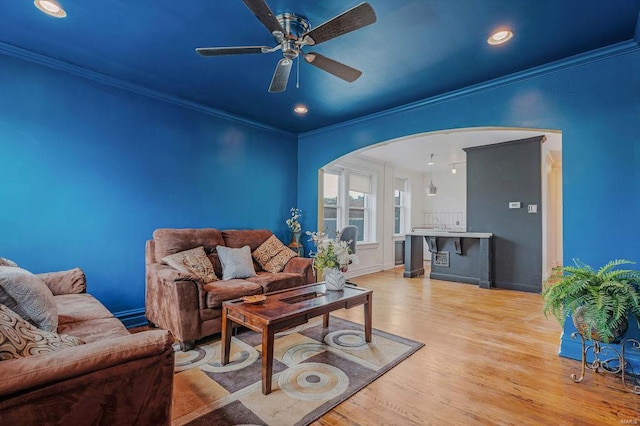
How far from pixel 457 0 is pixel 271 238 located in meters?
3.28

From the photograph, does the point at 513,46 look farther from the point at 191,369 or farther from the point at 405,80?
the point at 191,369

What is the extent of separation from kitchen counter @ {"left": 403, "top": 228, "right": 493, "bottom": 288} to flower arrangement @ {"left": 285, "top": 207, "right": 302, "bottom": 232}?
257 cm

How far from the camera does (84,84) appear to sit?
314cm

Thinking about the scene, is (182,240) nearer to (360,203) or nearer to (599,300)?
(599,300)

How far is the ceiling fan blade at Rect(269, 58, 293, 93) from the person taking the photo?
2312mm

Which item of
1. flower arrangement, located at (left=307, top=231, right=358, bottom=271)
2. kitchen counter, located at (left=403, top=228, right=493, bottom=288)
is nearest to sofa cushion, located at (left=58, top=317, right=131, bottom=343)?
flower arrangement, located at (left=307, top=231, right=358, bottom=271)

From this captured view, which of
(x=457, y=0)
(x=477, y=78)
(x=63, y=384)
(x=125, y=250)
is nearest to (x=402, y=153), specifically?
(x=477, y=78)

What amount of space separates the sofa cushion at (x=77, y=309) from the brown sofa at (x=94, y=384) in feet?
3.95

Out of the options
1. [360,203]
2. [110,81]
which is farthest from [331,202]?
[110,81]

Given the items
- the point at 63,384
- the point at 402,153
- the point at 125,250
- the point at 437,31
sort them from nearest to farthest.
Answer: the point at 63,384 < the point at 437,31 < the point at 125,250 < the point at 402,153

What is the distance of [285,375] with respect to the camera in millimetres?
2297

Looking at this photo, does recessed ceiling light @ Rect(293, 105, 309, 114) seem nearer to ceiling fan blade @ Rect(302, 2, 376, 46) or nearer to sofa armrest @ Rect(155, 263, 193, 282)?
ceiling fan blade @ Rect(302, 2, 376, 46)

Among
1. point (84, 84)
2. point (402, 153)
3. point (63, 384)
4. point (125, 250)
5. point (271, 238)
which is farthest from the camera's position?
point (402, 153)

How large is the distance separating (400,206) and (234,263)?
5.78 m
